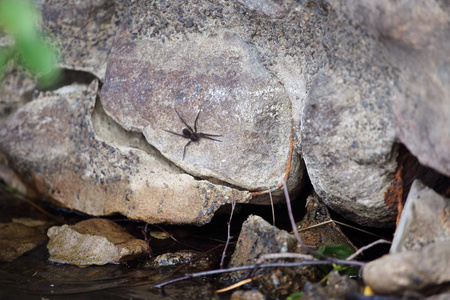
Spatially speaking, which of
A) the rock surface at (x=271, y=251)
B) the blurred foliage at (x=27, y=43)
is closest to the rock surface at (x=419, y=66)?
the rock surface at (x=271, y=251)

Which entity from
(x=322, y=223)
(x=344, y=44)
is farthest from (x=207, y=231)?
(x=344, y=44)

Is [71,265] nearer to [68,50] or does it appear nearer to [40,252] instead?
[40,252]

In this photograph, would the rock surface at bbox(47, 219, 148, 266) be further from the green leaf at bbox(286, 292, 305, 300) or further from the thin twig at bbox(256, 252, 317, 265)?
the green leaf at bbox(286, 292, 305, 300)

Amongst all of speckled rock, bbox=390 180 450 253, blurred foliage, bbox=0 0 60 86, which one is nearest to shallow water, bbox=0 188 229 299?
speckled rock, bbox=390 180 450 253

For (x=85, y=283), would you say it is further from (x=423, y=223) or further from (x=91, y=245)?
(x=423, y=223)

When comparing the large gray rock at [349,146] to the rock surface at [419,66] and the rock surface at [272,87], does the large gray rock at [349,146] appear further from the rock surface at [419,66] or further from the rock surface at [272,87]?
the rock surface at [419,66]

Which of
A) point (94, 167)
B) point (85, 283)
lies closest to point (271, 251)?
point (85, 283)

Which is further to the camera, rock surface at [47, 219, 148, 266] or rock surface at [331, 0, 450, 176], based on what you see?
rock surface at [47, 219, 148, 266]

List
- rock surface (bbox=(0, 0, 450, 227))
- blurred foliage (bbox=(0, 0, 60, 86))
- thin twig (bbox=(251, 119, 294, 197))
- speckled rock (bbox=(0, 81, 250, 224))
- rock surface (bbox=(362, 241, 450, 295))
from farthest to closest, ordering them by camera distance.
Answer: speckled rock (bbox=(0, 81, 250, 224))
thin twig (bbox=(251, 119, 294, 197))
blurred foliage (bbox=(0, 0, 60, 86))
rock surface (bbox=(0, 0, 450, 227))
rock surface (bbox=(362, 241, 450, 295))
